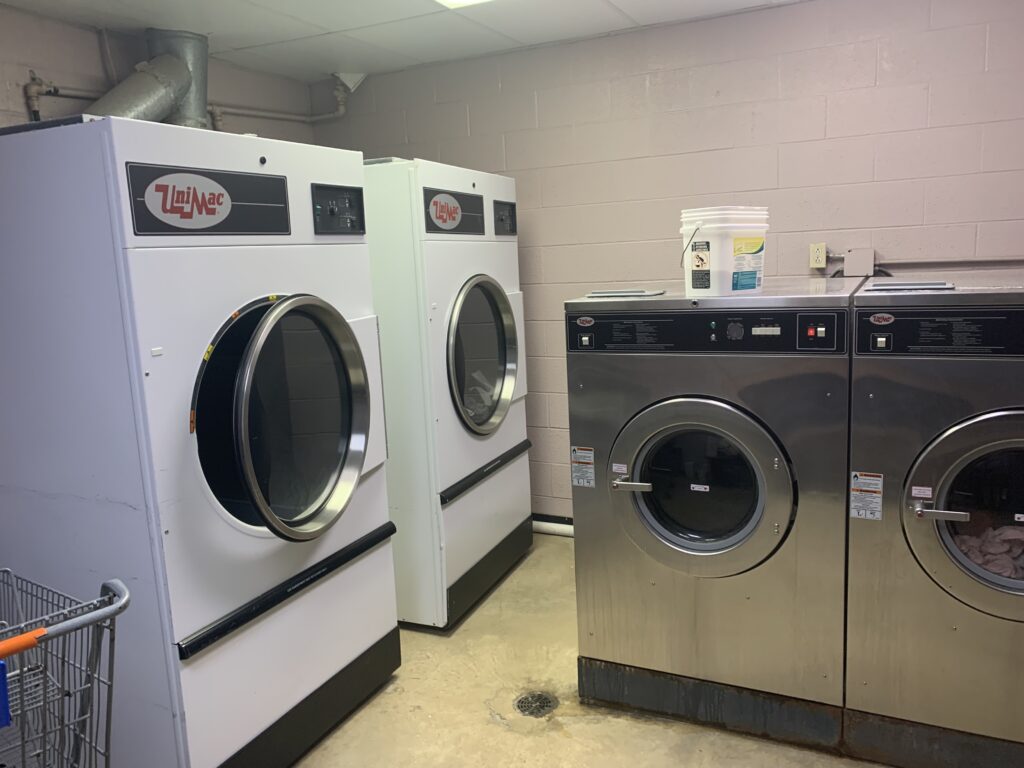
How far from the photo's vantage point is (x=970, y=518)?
2.07 metres

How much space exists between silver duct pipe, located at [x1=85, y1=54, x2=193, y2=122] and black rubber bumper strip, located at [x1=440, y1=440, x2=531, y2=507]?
1.86 metres

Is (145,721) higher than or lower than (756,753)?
higher

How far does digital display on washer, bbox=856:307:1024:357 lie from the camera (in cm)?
194

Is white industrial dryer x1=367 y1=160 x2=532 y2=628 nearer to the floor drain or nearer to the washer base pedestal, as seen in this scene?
the floor drain

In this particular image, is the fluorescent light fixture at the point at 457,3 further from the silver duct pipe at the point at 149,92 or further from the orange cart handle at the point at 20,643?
the orange cart handle at the point at 20,643

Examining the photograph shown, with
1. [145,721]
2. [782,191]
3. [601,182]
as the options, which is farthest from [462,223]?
[145,721]

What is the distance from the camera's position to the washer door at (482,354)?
314 cm

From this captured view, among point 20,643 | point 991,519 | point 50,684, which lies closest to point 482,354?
point 991,519

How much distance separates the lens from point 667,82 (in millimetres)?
3568

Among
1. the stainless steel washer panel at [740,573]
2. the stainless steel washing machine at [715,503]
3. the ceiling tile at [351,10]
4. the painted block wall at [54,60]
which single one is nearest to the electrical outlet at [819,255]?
the stainless steel washing machine at [715,503]

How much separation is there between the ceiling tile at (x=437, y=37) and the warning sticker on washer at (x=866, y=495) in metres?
2.37

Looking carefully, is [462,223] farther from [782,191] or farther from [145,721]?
[145,721]

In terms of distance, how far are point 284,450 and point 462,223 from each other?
4.19ft

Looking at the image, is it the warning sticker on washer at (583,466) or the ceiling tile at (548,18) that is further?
the ceiling tile at (548,18)
